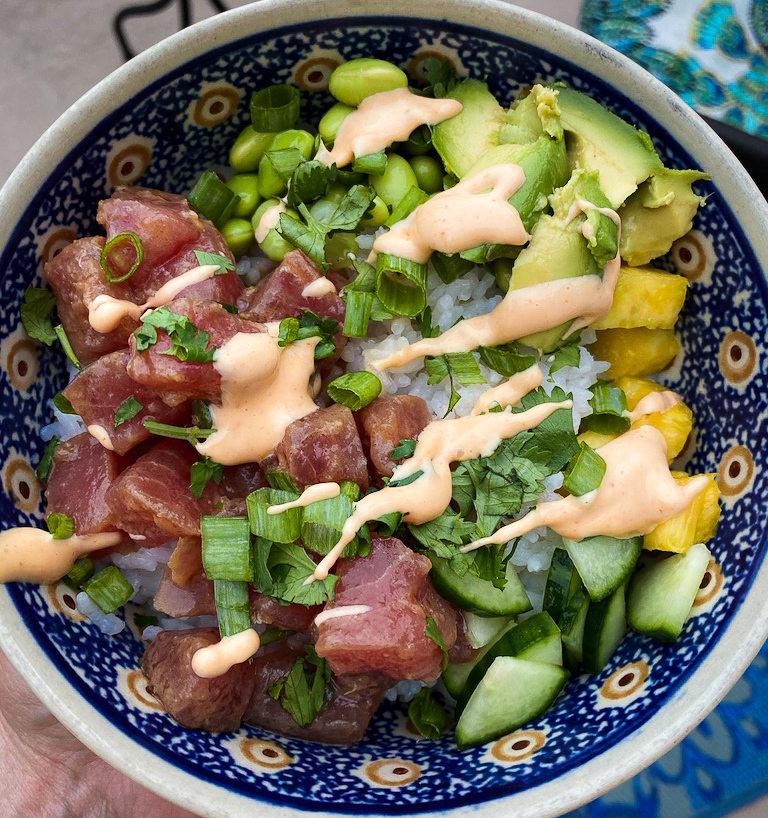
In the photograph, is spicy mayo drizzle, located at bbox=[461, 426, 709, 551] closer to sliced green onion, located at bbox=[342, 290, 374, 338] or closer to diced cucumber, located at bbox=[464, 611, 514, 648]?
diced cucumber, located at bbox=[464, 611, 514, 648]

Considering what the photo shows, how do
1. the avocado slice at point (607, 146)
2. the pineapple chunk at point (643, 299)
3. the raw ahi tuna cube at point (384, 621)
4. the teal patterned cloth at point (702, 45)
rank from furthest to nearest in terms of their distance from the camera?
the teal patterned cloth at point (702, 45) → the pineapple chunk at point (643, 299) → the avocado slice at point (607, 146) → the raw ahi tuna cube at point (384, 621)

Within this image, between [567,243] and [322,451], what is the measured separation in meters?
0.80

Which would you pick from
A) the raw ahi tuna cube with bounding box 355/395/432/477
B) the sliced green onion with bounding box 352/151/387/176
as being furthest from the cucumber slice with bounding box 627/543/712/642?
the sliced green onion with bounding box 352/151/387/176

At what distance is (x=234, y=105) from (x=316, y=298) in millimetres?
648

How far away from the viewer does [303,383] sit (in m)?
2.06

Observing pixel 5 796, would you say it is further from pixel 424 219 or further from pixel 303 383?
pixel 424 219

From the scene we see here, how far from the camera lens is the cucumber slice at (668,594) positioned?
6.63 feet

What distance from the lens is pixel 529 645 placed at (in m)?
2.03

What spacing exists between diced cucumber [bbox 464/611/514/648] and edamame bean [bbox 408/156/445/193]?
1172mm

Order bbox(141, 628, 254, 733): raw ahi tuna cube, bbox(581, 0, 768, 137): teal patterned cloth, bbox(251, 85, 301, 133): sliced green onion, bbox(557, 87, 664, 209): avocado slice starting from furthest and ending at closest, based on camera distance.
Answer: bbox(581, 0, 768, 137): teal patterned cloth, bbox(251, 85, 301, 133): sliced green onion, bbox(557, 87, 664, 209): avocado slice, bbox(141, 628, 254, 733): raw ahi tuna cube

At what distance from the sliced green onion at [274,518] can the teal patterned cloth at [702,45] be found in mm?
2306

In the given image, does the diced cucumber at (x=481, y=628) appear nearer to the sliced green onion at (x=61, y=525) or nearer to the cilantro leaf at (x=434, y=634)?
the cilantro leaf at (x=434, y=634)

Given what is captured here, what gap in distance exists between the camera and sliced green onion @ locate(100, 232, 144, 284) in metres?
2.07

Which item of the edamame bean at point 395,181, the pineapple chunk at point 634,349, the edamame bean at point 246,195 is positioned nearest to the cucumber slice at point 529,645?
the pineapple chunk at point 634,349
